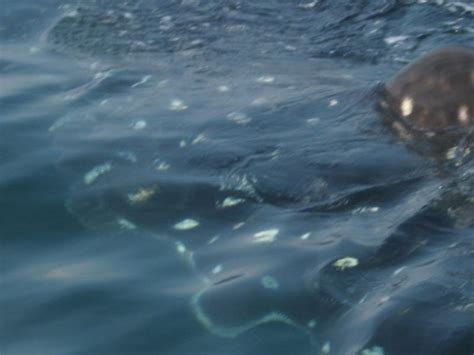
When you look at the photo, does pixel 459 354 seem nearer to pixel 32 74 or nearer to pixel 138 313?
pixel 138 313

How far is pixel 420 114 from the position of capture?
7.00 metres

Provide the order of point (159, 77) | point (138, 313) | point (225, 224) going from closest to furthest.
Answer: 1. point (138, 313)
2. point (225, 224)
3. point (159, 77)

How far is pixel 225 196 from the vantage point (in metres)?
6.25

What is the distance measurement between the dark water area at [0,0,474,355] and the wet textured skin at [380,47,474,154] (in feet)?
0.48

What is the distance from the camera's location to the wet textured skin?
22.4ft

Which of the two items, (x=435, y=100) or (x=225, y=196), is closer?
(x=225, y=196)

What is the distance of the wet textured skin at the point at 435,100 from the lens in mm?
6836

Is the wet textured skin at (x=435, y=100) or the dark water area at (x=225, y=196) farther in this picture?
the wet textured skin at (x=435, y=100)

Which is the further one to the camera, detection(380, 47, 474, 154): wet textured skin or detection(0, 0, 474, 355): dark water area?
detection(380, 47, 474, 154): wet textured skin

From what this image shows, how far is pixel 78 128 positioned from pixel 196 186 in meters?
1.20

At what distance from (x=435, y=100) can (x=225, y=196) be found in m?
1.46

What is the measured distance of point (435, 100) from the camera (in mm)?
6977

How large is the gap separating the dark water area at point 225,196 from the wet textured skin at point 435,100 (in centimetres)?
15

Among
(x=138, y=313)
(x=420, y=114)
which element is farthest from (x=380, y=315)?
(x=420, y=114)
